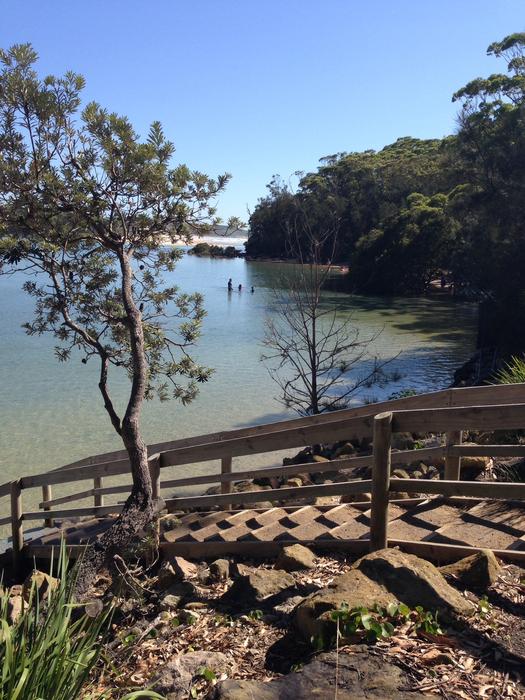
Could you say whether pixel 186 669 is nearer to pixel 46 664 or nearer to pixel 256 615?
pixel 256 615

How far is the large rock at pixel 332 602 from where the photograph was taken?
3477 mm

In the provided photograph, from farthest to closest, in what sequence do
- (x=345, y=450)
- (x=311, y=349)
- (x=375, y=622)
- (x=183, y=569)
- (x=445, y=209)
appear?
(x=445, y=209), (x=311, y=349), (x=345, y=450), (x=183, y=569), (x=375, y=622)

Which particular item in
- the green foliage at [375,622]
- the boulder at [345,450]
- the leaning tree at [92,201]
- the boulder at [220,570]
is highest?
the leaning tree at [92,201]

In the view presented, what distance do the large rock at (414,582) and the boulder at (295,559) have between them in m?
0.85

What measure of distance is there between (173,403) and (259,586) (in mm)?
15741

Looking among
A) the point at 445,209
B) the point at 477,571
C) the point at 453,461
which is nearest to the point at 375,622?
the point at 477,571

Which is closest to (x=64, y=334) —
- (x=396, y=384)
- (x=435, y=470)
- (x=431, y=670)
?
(x=435, y=470)

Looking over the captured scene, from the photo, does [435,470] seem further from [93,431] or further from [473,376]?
[473,376]

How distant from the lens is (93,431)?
17422 millimetres

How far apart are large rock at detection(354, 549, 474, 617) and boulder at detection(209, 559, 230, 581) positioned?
1.48 metres

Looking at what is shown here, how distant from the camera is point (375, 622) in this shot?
3422 millimetres

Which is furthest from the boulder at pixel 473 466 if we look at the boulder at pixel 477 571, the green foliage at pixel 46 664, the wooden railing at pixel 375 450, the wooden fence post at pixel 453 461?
Result: the green foliage at pixel 46 664

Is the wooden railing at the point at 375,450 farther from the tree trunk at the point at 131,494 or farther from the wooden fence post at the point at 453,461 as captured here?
the tree trunk at the point at 131,494

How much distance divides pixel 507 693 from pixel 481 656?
31 cm
